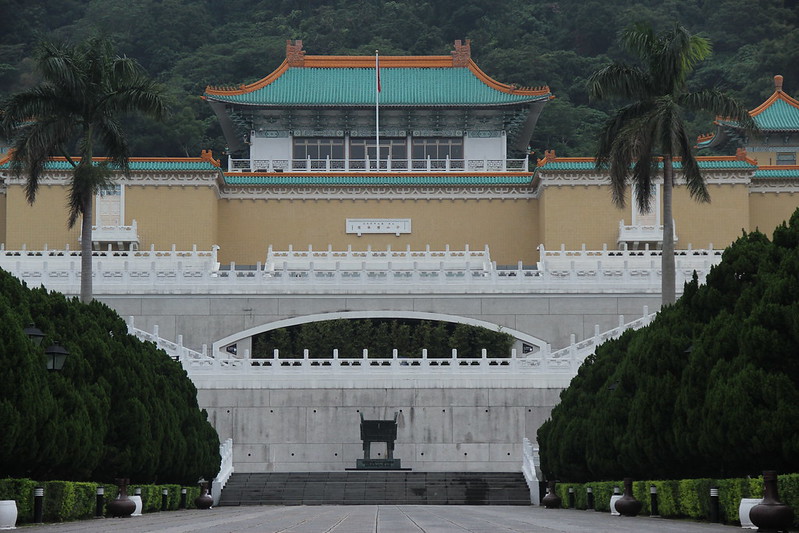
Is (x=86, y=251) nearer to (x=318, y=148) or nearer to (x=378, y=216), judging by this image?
(x=378, y=216)

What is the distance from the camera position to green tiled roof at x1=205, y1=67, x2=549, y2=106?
6016 cm

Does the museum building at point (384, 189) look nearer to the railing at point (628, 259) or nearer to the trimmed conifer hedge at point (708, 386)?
the railing at point (628, 259)

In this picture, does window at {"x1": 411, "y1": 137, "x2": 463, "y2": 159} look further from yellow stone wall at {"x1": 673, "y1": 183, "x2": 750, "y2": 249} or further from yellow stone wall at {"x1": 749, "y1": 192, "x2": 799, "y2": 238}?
yellow stone wall at {"x1": 749, "y1": 192, "x2": 799, "y2": 238}

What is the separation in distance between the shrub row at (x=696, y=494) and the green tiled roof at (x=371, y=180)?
3072cm

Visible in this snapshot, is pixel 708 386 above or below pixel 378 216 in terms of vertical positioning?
below

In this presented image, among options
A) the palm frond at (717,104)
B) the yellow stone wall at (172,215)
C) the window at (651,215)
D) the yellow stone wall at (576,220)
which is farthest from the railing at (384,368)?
the window at (651,215)

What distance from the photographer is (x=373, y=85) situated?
6194 centimetres

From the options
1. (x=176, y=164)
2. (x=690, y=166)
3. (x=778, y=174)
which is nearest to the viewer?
(x=690, y=166)

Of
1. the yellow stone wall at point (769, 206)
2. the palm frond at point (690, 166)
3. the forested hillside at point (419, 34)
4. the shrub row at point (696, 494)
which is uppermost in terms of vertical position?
the forested hillside at point (419, 34)

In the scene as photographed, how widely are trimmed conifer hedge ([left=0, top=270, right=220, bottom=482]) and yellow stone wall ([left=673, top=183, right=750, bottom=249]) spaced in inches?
1115

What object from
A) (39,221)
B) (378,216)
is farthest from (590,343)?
(39,221)

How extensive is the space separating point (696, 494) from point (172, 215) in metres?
37.0

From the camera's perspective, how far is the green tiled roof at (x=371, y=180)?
56812 millimetres

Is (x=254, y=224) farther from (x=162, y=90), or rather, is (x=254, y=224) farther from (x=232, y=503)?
(x=232, y=503)
